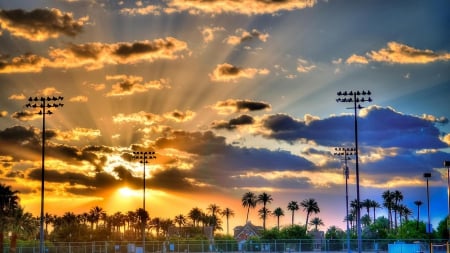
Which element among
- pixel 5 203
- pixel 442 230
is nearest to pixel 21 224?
pixel 5 203

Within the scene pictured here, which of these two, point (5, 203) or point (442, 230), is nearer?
point (5, 203)

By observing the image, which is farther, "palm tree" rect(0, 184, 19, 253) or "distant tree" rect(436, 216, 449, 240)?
"distant tree" rect(436, 216, 449, 240)

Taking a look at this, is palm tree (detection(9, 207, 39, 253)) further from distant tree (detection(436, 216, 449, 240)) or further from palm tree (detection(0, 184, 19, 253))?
distant tree (detection(436, 216, 449, 240))

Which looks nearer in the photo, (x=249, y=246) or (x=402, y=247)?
(x=402, y=247)

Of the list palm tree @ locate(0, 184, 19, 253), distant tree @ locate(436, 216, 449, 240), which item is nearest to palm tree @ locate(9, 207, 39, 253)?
palm tree @ locate(0, 184, 19, 253)

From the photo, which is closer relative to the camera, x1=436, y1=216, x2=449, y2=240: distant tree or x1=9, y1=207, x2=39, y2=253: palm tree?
x1=9, y1=207, x2=39, y2=253: palm tree

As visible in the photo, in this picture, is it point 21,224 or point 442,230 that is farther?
point 442,230

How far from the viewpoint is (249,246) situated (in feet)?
414

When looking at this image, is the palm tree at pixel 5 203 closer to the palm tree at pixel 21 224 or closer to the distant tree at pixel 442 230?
the palm tree at pixel 21 224

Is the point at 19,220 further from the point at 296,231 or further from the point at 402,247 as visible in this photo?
the point at 296,231

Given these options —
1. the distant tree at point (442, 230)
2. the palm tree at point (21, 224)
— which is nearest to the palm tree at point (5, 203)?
the palm tree at point (21, 224)

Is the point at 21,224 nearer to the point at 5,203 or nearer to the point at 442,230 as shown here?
the point at 5,203

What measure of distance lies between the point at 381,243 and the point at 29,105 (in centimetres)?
6730

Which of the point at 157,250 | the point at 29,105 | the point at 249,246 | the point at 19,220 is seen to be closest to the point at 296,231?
the point at 249,246
